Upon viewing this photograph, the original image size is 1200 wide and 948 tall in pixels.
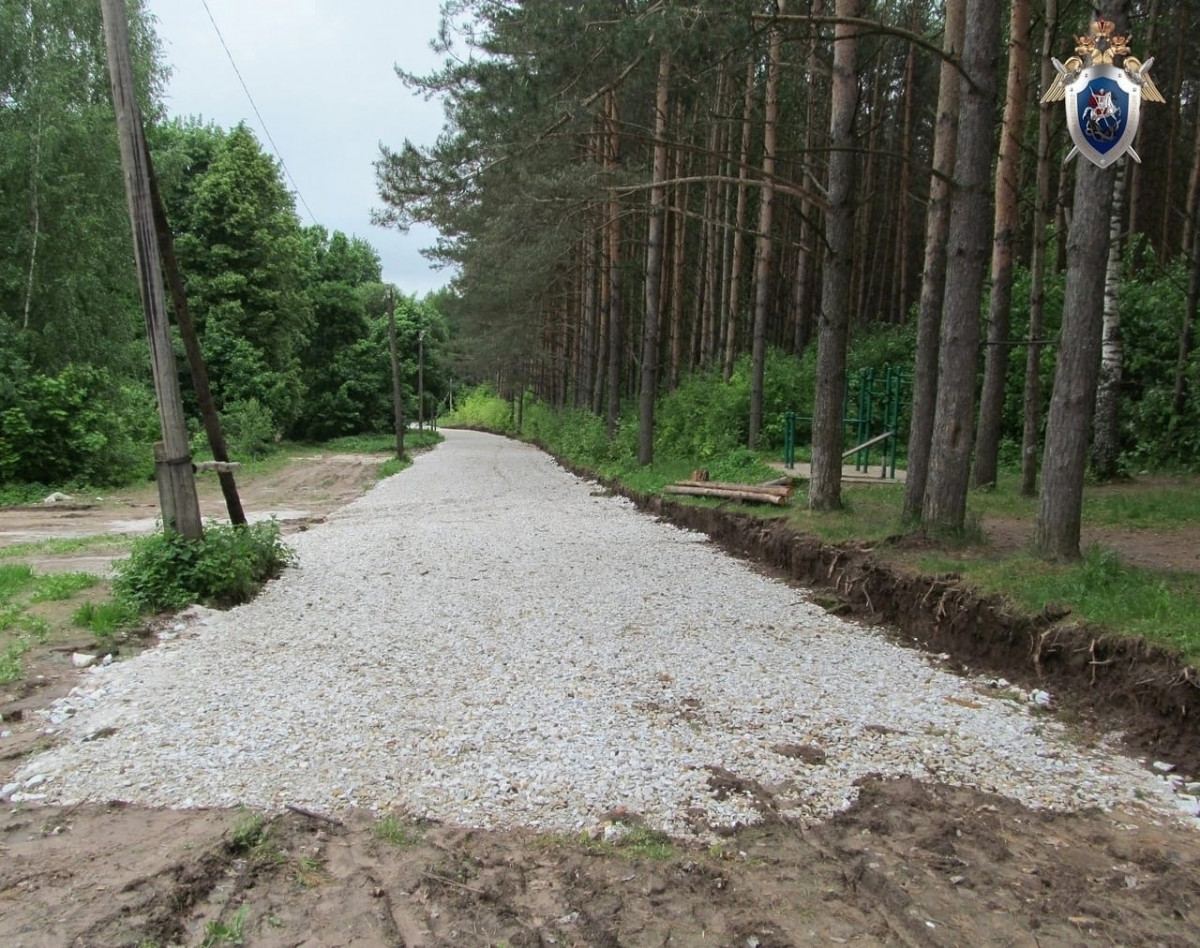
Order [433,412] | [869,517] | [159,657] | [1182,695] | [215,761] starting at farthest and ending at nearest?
1. [433,412]
2. [869,517]
3. [159,657]
4. [1182,695]
5. [215,761]

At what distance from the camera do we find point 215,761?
4070 millimetres

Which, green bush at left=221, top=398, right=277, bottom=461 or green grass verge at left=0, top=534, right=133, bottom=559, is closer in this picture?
green grass verge at left=0, top=534, right=133, bottom=559

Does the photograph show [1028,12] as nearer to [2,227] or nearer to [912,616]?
[912,616]

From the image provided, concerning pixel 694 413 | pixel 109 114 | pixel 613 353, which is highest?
pixel 109 114

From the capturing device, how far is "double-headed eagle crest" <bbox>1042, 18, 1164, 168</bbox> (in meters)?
5.82

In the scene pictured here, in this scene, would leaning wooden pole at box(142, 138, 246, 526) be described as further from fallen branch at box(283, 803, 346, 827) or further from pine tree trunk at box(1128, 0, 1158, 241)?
pine tree trunk at box(1128, 0, 1158, 241)

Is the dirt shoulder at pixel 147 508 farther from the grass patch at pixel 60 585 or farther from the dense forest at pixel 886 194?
the dense forest at pixel 886 194

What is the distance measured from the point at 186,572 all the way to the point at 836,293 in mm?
7905

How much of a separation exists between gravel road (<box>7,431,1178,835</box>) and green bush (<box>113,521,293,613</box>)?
0.31 metres

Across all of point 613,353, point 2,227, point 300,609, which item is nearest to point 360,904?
point 300,609

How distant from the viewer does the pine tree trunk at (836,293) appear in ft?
33.0

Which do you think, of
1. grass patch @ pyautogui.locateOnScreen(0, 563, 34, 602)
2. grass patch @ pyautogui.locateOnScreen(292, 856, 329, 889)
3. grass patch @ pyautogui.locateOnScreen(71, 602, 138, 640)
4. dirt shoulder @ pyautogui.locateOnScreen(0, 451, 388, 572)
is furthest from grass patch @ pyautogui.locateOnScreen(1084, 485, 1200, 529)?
grass patch @ pyautogui.locateOnScreen(0, 563, 34, 602)

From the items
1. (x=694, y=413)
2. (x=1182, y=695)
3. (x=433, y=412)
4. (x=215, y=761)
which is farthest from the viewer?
(x=433, y=412)

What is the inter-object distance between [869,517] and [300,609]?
642 cm
